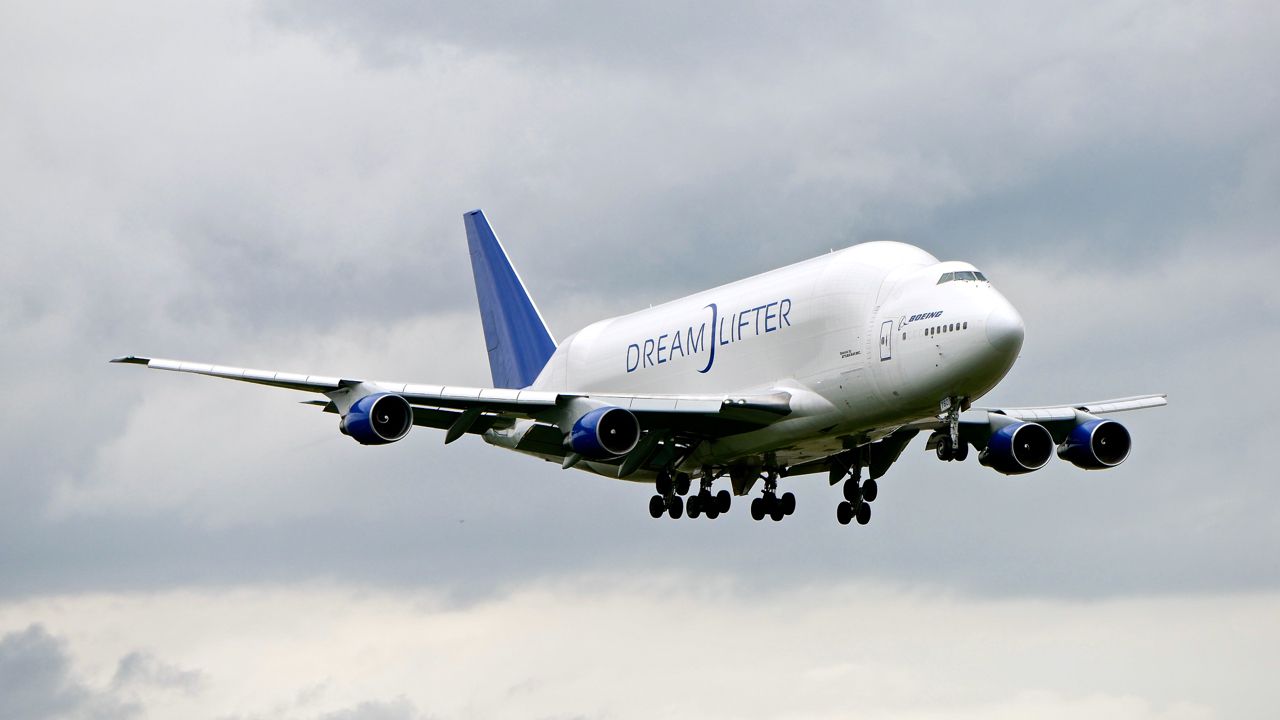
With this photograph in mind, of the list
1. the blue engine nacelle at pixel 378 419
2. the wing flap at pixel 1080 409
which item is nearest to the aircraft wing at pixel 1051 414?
the wing flap at pixel 1080 409

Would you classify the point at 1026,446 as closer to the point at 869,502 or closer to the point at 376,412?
the point at 869,502

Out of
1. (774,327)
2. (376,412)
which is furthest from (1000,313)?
(376,412)

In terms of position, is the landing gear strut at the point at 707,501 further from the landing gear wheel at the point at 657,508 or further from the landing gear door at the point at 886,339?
the landing gear door at the point at 886,339

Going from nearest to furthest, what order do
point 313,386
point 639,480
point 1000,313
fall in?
point 1000,313, point 313,386, point 639,480

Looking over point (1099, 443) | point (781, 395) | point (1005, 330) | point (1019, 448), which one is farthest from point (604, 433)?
point (1099, 443)

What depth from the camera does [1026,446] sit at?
6488 cm

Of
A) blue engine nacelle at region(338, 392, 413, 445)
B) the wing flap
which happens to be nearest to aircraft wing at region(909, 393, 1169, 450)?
the wing flap

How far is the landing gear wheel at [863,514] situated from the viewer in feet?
219

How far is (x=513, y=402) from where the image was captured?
60875mm

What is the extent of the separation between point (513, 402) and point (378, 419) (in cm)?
453

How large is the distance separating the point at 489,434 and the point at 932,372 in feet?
70.8

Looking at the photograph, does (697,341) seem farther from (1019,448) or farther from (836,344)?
(1019,448)

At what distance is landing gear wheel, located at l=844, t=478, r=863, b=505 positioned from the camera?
66.4 meters

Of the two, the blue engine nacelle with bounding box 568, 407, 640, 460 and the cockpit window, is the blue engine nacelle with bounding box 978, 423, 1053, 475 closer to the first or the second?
the cockpit window
